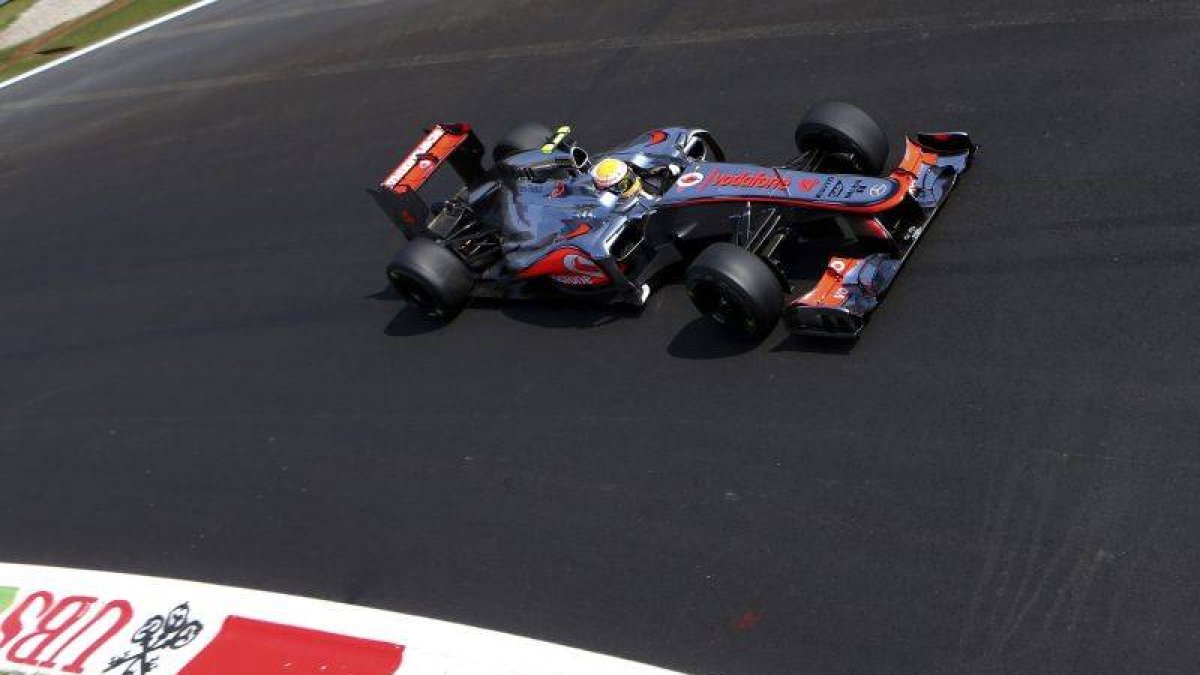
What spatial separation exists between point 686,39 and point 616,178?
534 centimetres

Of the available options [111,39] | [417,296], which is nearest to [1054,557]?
[417,296]

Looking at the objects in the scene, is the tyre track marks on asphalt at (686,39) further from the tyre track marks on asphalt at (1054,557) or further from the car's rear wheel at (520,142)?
the tyre track marks on asphalt at (1054,557)

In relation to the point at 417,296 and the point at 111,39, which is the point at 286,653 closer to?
the point at 417,296

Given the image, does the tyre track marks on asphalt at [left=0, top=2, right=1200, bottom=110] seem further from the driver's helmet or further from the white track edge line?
the driver's helmet

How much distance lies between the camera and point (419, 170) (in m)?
11.6

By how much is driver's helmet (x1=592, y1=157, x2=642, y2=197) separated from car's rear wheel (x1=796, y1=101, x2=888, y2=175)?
1555mm

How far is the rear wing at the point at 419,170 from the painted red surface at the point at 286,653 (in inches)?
172

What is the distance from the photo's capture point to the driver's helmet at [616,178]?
405 inches

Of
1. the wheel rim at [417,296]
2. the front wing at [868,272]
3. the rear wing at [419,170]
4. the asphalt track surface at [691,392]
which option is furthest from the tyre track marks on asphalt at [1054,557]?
the rear wing at [419,170]

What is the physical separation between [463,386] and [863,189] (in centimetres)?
393

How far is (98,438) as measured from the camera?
11875mm

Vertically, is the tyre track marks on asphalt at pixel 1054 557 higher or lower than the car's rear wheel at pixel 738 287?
lower

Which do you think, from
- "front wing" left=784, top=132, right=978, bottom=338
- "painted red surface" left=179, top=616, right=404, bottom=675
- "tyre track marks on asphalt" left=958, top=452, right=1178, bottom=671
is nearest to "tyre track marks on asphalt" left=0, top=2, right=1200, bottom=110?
"front wing" left=784, top=132, right=978, bottom=338

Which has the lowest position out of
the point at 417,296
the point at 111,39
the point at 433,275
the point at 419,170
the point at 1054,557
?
the point at 1054,557
